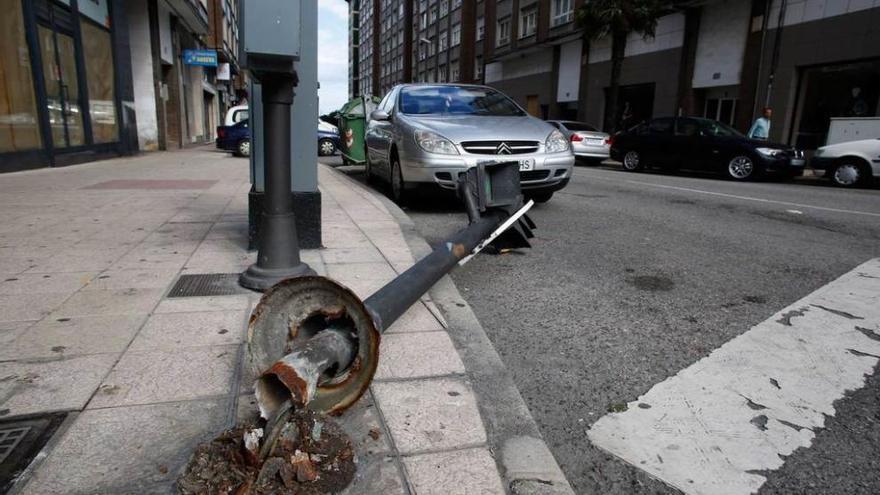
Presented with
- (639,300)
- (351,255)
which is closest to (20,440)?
(351,255)

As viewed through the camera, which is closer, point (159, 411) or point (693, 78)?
point (159, 411)

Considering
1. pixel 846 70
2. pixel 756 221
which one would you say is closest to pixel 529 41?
pixel 846 70

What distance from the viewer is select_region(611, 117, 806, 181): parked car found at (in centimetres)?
1319

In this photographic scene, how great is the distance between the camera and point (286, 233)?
3234mm

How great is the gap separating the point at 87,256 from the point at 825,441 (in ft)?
14.4

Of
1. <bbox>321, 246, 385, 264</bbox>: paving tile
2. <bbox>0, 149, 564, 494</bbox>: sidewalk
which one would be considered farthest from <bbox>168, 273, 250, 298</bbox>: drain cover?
<bbox>321, 246, 385, 264</bbox>: paving tile

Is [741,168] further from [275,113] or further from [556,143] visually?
[275,113]

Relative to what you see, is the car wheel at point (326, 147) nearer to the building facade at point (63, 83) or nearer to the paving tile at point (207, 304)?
the building facade at point (63, 83)

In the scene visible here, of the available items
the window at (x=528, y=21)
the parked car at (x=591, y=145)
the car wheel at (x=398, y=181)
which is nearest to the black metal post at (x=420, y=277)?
the car wheel at (x=398, y=181)

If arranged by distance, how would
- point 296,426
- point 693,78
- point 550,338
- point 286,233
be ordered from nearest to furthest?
point 296,426, point 550,338, point 286,233, point 693,78

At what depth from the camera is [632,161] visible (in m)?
16.4

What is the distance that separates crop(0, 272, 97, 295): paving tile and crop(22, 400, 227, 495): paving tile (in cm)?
166

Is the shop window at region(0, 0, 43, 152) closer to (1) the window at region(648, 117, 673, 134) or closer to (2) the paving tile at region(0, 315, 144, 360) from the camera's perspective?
(2) the paving tile at region(0, 315, 144, 360)

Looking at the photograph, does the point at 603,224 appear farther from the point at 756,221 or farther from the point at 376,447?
the point at 376,447
